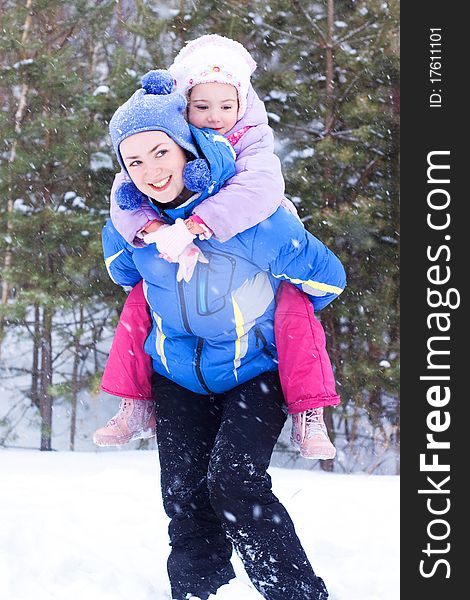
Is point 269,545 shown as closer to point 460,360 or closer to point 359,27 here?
point 460,360

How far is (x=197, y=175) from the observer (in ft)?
7.20

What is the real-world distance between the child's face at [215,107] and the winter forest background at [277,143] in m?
3.60

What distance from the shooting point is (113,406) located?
29.7 feet

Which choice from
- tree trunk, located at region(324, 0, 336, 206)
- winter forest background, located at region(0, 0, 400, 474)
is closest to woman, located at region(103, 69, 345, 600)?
winter forest background, located at region(0, 0, 400, 474)

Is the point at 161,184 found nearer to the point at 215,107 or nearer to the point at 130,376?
the point at 215,107

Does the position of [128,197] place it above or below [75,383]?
above

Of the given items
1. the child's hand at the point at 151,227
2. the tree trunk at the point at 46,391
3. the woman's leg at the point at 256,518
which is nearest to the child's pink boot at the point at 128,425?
the woman's leg at the point at 256,518

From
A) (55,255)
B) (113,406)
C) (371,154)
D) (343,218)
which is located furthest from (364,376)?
(113,406)

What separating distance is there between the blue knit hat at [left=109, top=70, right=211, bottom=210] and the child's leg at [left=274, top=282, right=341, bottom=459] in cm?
54

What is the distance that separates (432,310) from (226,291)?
0.77m

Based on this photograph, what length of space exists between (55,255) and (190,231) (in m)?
4.98

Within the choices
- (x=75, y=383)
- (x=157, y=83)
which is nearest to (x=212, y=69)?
(x=157, y=83)

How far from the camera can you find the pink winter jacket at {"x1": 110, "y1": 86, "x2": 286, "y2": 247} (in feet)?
7.16

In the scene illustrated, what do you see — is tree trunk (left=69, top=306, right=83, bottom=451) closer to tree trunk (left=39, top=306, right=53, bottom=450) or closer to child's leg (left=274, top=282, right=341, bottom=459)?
tree trunk (left=39, top=306, right=53, bottom=450)
